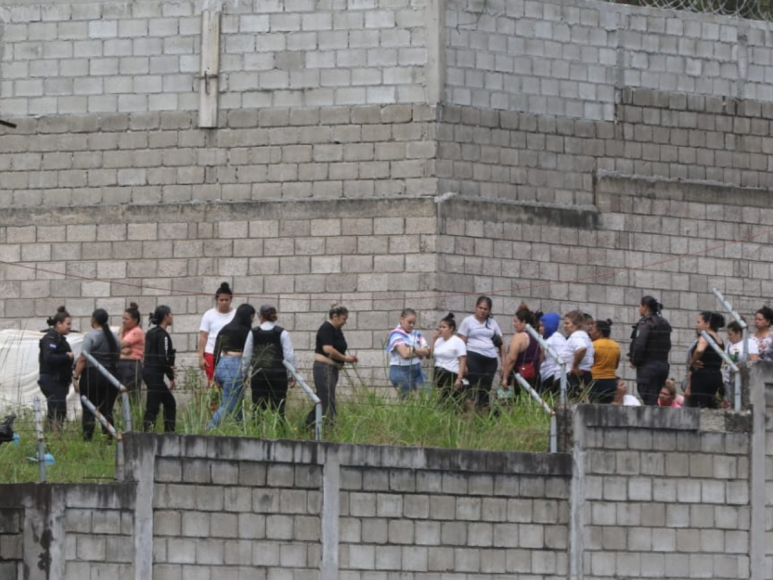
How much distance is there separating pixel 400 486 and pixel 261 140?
6.30 m

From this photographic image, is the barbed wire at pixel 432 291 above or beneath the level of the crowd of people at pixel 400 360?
above

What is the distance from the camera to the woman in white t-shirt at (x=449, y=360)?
20219mm

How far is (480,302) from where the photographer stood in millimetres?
20922

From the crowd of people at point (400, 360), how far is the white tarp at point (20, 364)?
132cm

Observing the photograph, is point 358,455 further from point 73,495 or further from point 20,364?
point 20,364

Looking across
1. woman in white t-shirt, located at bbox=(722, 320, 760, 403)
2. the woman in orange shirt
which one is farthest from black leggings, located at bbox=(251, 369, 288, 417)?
woman in white t-shirt, located at bbox=(722, 320, 760, 403)

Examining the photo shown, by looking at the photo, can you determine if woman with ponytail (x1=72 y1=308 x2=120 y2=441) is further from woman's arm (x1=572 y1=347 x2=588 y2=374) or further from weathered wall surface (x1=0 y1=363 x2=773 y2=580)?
woman's arm (x1=572 y1=347 x2=588 y2=374)

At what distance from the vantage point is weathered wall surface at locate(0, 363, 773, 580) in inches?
696

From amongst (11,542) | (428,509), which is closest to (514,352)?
(428,509)

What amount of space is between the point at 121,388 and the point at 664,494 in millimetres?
5198

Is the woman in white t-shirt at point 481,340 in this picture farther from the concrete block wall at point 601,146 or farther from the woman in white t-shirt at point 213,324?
the concrete block wall at point 601,146

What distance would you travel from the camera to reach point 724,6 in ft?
83.6

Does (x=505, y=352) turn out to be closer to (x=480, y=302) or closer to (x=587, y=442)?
(x=480, y=302)

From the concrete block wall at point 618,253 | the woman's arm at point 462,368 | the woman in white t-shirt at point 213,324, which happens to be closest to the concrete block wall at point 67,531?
the woman in white t-shirt at point 213,324
